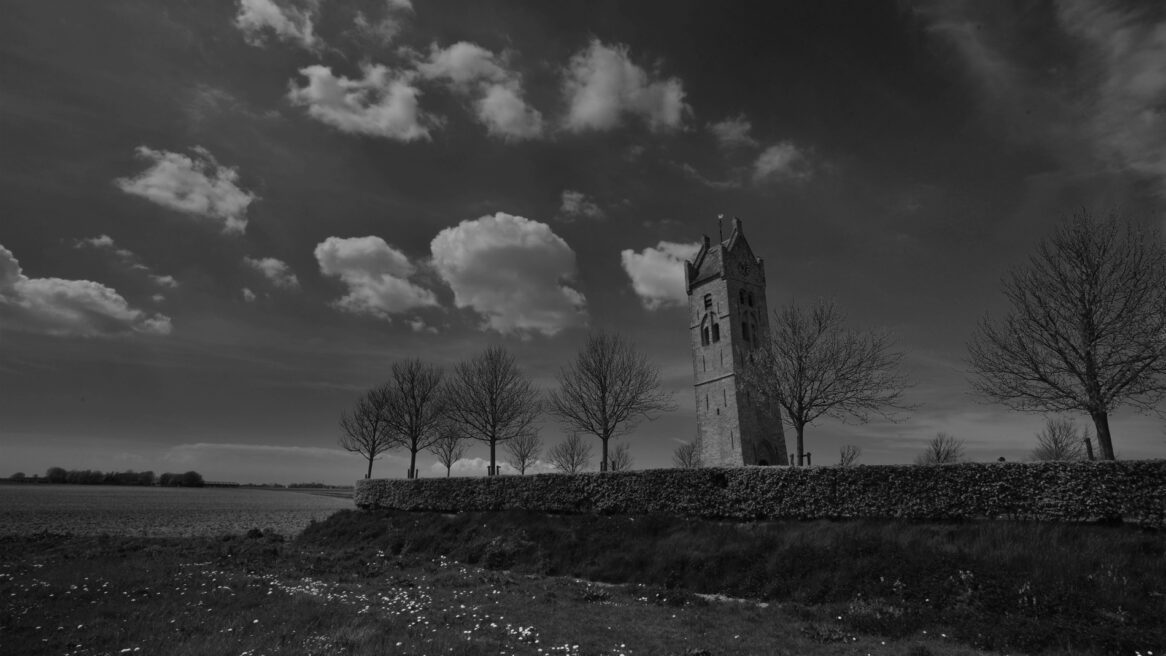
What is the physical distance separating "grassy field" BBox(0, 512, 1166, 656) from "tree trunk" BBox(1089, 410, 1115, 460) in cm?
708

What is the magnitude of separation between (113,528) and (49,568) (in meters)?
25.0

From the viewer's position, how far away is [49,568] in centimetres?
1862

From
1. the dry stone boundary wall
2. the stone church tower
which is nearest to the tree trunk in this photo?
the dry stone boundary wall

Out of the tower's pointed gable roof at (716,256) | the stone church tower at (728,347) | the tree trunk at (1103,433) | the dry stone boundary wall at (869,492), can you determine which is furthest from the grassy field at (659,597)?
the tower's pointed gable roof at (716,256)

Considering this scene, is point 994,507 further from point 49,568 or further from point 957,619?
point 49,568

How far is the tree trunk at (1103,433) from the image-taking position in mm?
20312

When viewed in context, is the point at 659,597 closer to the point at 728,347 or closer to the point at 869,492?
the point at 869,492

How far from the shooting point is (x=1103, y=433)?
20.9 meters

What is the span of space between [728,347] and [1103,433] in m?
31.2

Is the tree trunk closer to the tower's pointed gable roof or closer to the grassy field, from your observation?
the grassy field

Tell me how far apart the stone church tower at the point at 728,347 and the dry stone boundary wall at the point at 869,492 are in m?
23.9

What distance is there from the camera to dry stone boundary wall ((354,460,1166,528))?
15438 mm

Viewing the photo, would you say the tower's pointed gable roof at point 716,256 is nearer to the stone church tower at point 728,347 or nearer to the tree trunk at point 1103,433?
the stone church tower at point 728,347

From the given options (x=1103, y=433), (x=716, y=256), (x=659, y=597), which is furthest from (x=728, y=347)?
(x=659, y=597)
